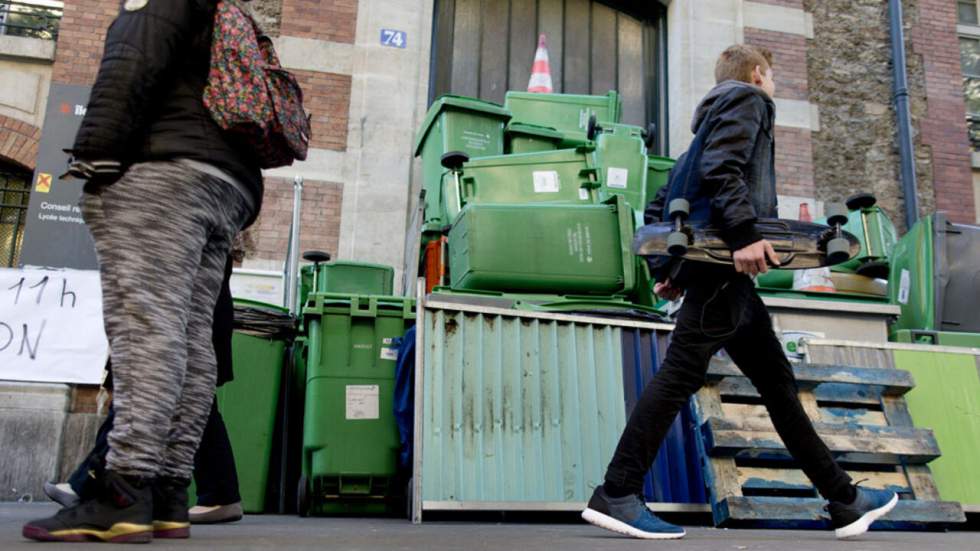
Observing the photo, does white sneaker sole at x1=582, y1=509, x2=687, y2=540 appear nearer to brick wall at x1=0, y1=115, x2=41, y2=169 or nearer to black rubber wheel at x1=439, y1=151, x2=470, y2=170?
black rubber wheel at x1=439, y1=151, x2=470, y2=170

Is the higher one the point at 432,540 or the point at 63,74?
the point at 63,74

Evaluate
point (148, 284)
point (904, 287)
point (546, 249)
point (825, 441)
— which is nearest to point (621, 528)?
point (825, 441)

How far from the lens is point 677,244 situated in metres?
3.45

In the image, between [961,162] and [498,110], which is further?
[961,162]

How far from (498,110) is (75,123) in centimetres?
377

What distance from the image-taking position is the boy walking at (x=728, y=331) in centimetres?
342

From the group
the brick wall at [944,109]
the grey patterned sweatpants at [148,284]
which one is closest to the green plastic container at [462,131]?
the grey patterned sweatpants at [148,284]

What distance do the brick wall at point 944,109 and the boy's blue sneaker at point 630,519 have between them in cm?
747

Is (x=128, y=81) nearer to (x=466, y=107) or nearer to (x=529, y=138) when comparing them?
(x=466, y=107)

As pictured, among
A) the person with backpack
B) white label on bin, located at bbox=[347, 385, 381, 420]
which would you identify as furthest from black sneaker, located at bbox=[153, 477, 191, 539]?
white label on bin, located at bbox=[347, 385, 381, 420]

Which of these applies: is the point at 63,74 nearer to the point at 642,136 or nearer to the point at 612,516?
the point at 642,136

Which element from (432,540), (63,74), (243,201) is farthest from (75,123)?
(432,540)

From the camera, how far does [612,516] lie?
3.37 m

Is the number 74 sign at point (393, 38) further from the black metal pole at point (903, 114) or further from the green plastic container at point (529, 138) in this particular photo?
the black metal pole at point (903, 114)
